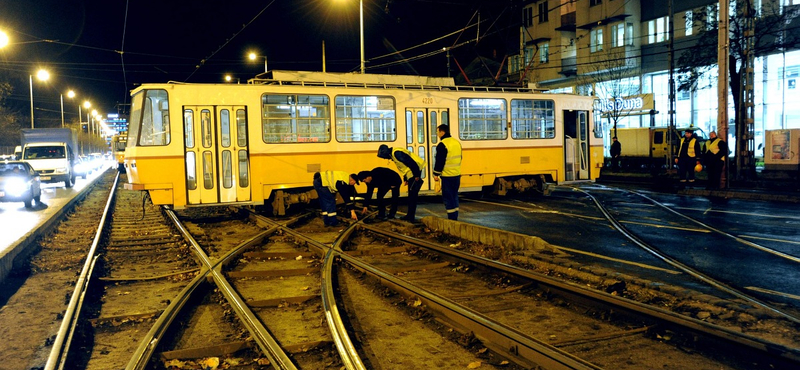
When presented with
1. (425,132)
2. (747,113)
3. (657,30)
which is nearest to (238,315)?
(425,132)

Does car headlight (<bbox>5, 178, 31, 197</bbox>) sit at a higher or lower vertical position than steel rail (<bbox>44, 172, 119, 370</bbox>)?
higher

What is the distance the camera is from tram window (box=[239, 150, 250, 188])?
15.0 m

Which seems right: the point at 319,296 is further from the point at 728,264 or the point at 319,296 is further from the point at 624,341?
the point at 728,264

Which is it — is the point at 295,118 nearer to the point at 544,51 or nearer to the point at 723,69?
the point at 723,69

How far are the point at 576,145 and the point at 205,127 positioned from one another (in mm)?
11063

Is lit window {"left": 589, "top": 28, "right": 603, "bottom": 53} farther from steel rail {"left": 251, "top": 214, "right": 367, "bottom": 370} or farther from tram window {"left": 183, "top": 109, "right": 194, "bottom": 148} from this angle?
steel rail {"left": 251, "top": 214, "right": 367, "bottom": 370}

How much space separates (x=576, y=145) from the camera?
1997cm

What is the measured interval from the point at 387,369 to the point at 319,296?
2498mm

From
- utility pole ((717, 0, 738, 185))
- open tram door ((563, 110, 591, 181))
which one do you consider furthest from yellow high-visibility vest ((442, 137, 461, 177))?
utility pole ((717, 0, 738, 185))

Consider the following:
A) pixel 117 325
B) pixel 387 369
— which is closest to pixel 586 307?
pixel 387 369

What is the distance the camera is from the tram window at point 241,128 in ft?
49.1

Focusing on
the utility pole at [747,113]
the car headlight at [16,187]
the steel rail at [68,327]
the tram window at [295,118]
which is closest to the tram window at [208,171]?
the tram window at [295,118]

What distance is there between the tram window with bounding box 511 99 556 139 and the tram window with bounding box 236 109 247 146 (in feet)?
25.3

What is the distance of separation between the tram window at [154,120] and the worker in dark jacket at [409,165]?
501cm
